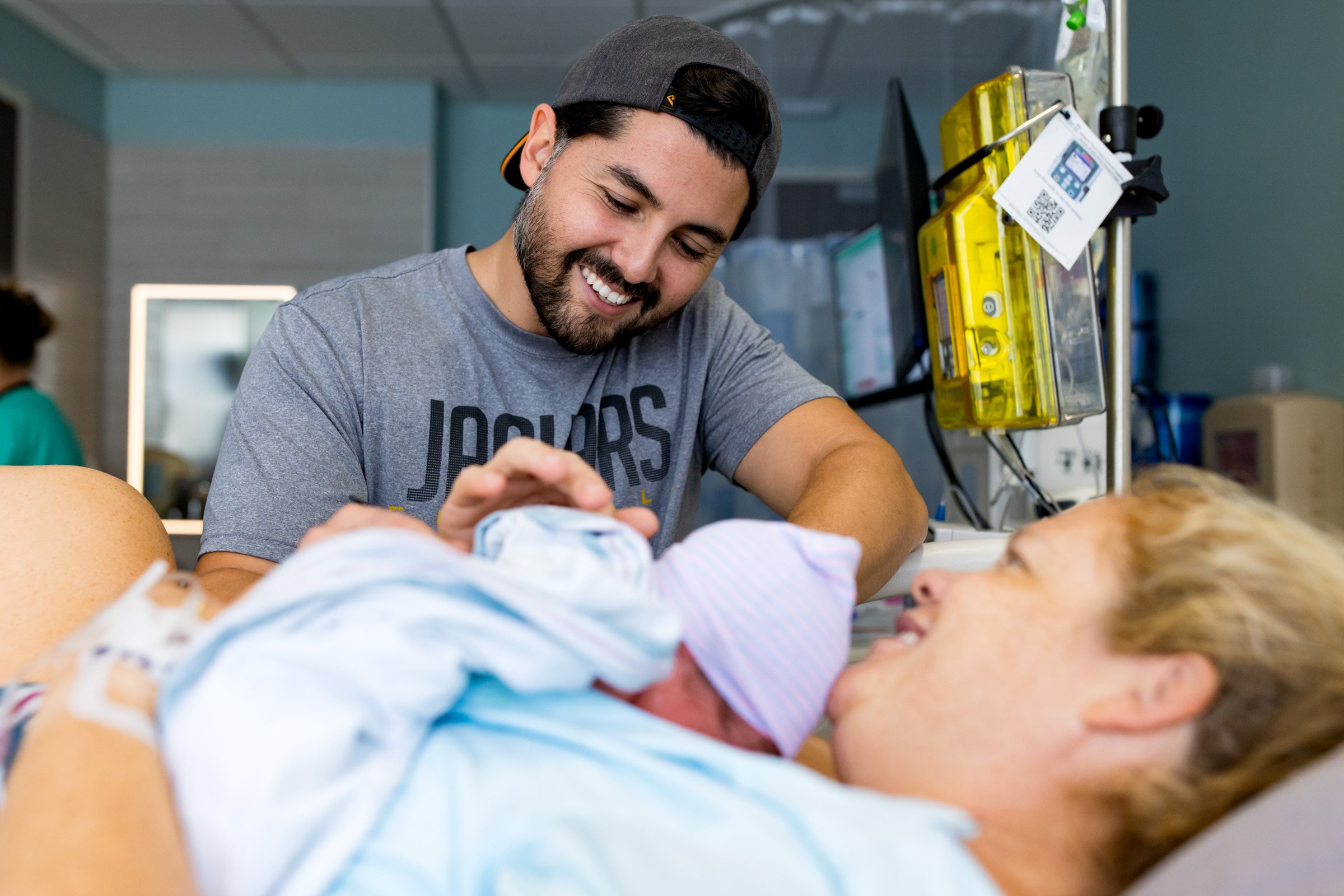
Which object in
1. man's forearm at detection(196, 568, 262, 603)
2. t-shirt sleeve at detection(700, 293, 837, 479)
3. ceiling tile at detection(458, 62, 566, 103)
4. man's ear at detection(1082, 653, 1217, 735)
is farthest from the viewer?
ceiling tile at detection(458, 62, 566, 103)

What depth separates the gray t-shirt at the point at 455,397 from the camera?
3.85 ft

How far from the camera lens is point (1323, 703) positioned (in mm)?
591

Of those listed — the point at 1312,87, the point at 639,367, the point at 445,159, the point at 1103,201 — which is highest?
the point at 445,159

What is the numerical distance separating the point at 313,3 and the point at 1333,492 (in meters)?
3.93

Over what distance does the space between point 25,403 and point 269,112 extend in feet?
8.17

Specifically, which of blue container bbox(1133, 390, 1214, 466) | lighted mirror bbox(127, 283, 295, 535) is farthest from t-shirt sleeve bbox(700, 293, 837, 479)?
lighted mirror bbox(127, 283, 295, 535)

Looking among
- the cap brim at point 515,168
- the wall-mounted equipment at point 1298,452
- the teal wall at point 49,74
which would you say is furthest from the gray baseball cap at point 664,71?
the teal wall at point 49,74

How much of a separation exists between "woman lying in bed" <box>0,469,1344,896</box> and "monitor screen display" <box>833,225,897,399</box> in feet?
3.84

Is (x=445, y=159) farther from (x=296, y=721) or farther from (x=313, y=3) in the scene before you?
(x=296, y=721)

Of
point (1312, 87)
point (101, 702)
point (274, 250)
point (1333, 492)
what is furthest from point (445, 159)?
point (101, 702)

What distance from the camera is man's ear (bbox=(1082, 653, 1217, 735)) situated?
59 cm

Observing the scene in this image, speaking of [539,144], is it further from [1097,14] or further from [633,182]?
[1097,14]

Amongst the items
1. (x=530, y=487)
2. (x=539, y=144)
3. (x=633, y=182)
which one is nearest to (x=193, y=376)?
(x=539, y=144)

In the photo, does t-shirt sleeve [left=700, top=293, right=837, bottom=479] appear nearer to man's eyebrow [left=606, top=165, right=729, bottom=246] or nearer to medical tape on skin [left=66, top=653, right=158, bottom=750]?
man's eyebrow [left=606, top=165, right=729, bottom=246]
